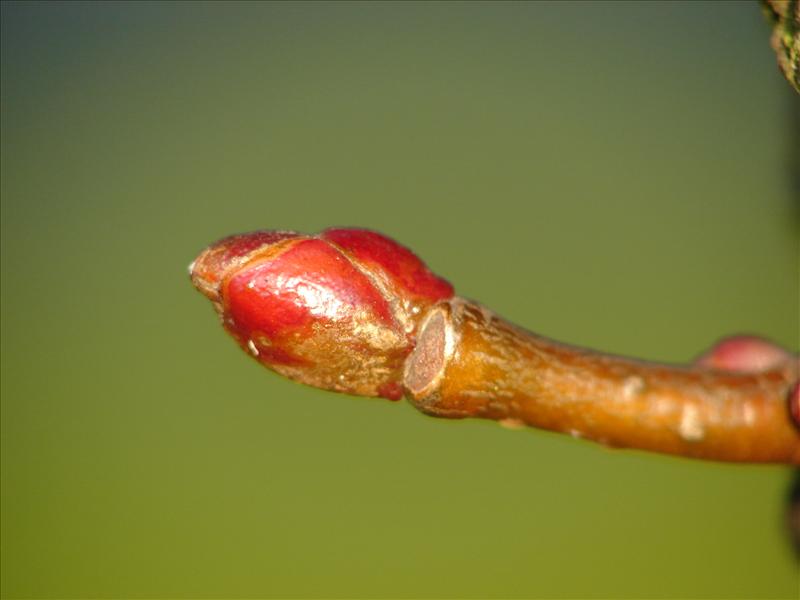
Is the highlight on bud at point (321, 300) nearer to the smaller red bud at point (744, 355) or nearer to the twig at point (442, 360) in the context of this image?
the twig at point (442, 360)

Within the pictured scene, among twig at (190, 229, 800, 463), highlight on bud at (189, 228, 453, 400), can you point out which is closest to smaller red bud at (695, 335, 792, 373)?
twig at (190, 229, 800, 463)

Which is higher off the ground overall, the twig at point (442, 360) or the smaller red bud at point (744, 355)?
the smaller red bud at point (744, 355)

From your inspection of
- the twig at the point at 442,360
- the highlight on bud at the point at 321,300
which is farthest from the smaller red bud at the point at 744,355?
the highlight on bud at the point at 321,300

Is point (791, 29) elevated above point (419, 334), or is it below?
above

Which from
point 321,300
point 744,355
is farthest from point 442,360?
point 744,355

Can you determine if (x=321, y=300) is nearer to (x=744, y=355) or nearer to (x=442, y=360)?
(x=442, y=360)

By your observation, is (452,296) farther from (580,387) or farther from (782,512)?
(782,512)

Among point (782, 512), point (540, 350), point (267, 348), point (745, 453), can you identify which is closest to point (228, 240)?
point (267, 348)

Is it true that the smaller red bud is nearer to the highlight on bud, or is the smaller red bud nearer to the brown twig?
the brown twig
